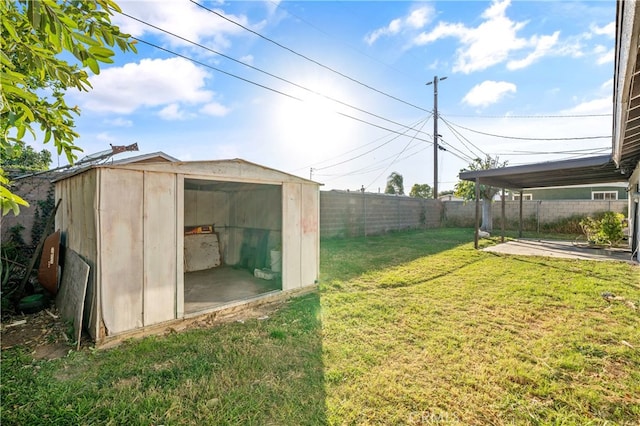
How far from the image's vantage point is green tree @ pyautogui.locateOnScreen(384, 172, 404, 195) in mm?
28188

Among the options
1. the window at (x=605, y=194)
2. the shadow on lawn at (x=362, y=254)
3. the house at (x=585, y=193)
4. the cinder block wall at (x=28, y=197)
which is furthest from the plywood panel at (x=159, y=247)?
the window at (x=605, y=194)

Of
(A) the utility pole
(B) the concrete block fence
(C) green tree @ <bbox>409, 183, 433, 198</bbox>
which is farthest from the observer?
(C) green tree @ <bbox>409, 183, 433, 198</bbox>

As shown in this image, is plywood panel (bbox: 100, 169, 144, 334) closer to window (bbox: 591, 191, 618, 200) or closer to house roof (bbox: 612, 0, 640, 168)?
house roof (bbox: 612, 0, 640, 168)

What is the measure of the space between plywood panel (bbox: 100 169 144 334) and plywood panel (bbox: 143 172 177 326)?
0.22 ft

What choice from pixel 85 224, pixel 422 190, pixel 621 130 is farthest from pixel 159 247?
pixel 422 190

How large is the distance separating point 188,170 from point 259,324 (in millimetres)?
2154

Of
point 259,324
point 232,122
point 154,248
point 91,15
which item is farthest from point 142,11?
point 259,324

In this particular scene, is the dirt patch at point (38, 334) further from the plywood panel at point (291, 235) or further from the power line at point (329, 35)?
the power line at point (329, 35)

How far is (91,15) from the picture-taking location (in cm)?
131

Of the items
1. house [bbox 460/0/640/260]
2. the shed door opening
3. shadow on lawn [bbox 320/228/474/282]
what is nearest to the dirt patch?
the shed door opening

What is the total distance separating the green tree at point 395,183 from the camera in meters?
28.2

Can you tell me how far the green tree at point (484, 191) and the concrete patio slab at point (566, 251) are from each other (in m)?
3.28

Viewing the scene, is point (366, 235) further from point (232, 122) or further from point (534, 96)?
point (534, 96)

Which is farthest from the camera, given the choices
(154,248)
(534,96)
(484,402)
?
(534,96)
